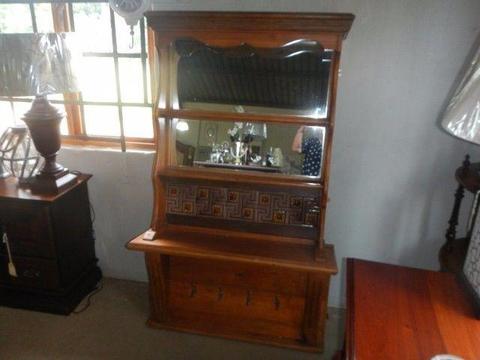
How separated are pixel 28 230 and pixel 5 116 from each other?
2.61 ft

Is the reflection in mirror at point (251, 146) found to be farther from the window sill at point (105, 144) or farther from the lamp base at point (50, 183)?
the lamp base at point (50, 183)

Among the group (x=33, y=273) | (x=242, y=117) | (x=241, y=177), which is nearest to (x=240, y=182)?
(x=241, y=177)

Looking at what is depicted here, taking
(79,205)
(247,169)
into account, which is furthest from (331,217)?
(79,205)

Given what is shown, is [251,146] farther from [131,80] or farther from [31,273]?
[31,273]

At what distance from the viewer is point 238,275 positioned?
173 centimetres

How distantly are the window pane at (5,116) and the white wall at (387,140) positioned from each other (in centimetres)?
46

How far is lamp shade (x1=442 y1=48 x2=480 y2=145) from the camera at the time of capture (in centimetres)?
95

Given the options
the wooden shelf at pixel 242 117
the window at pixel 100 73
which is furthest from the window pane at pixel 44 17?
the wooden shelf at pixel 242 117

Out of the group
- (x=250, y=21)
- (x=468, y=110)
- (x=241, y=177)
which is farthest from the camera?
(x=241, y=177)

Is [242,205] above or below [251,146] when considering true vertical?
below

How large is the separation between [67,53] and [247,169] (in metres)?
0.94

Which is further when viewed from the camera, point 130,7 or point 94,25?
point 94,25

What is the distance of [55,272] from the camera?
6.16ft

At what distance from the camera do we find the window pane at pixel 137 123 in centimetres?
205
